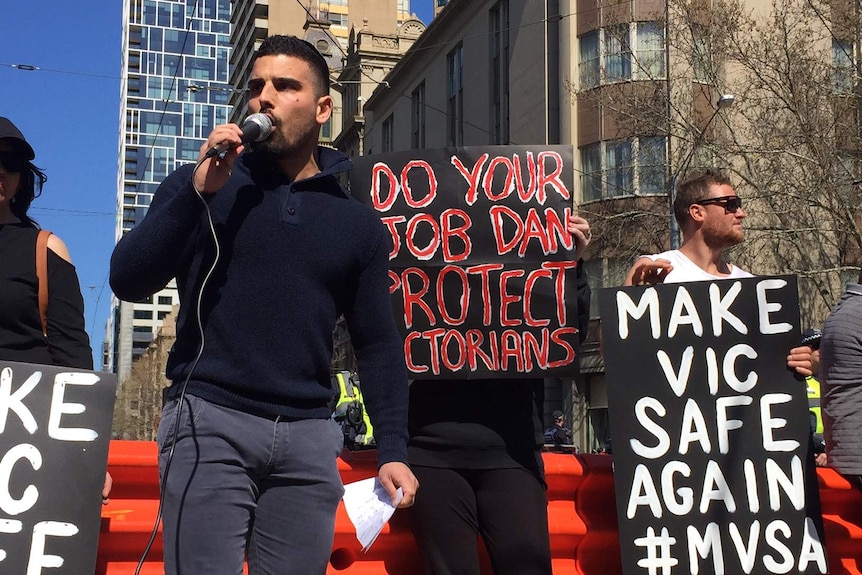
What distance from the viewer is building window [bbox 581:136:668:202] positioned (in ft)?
83.1

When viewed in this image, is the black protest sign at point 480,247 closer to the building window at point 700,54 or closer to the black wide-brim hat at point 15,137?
the black wide-brim hat at point 15,137

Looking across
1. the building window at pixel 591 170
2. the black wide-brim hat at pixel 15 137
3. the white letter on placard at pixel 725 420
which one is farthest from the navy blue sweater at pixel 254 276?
the building window at pixel 591 170

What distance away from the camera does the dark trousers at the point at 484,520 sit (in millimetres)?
3748

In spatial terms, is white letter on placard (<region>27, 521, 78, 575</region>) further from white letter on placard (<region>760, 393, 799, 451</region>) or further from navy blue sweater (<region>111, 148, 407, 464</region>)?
white letter on placard (<region>760, 393, 799, 451</region>)

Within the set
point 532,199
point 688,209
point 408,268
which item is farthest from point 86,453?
point 688,209

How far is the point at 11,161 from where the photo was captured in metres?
3.64

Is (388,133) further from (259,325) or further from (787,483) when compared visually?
(259,325)

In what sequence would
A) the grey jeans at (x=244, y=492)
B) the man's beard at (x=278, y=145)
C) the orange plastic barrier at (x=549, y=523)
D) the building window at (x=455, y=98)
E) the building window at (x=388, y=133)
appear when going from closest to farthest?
1. the grey jeans at (x=244, y=492)
2. the man's beard at (x=278, y=145)
3. the orange plastic barrier at (x=549, y=523)
4. the building window at (x=455, y=98)
5. the building window at (x=388, y=133)

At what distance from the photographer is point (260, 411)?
2.68 m

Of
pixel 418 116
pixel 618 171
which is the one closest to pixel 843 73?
pixel 618 171

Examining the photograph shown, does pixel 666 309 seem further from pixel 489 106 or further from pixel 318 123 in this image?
pixel 489 106

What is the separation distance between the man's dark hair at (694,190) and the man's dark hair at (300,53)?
2.05 m

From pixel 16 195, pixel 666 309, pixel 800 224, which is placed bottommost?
pixel 666 309

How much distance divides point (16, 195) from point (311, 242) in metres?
1.41
